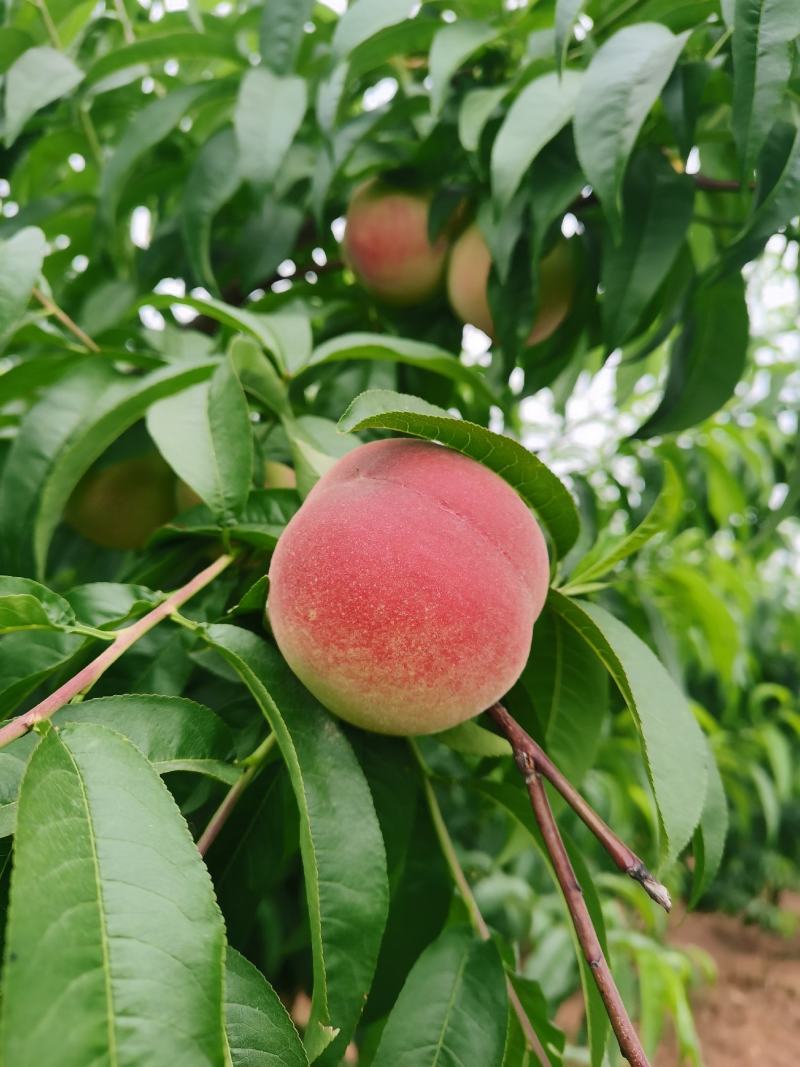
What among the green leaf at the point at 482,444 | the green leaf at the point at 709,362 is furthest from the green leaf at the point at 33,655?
the green leaf at the point at 709,362

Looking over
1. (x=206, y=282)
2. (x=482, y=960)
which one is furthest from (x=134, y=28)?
(x=482, y=960)

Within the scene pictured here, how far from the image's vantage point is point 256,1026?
399mm

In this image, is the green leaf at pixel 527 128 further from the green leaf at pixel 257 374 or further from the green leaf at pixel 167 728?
the green leaf at pixel 167 728

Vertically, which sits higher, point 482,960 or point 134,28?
point 134,28

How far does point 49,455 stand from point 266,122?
0.36m

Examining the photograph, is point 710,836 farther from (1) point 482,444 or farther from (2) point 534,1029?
(1) point 482,444

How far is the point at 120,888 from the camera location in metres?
0.32

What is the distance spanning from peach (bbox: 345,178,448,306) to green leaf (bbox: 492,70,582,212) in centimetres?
24

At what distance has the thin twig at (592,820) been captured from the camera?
1.38 ft

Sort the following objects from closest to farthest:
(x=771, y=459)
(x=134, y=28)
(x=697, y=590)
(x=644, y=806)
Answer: (x=134, y=28) → (x=697, y=590) → (x=771, y=459) → (x=644, y=806)

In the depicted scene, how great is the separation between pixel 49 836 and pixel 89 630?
0.60 ft

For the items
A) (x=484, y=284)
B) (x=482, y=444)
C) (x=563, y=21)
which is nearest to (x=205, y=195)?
(x=484, y=284)

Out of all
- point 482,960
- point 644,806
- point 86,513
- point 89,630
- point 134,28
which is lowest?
point 644,806

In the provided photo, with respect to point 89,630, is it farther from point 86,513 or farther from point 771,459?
point 771,459
